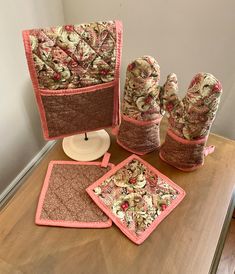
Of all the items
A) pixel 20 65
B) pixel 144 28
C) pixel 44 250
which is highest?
pixel 144 28

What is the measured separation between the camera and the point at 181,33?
868 millimetres

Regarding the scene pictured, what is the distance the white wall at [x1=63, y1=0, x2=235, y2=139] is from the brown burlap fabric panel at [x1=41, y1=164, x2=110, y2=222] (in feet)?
1.63

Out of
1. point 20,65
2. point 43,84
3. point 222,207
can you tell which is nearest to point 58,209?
point 43,84

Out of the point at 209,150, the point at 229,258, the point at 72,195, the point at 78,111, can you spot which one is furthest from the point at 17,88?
the point at 229,258

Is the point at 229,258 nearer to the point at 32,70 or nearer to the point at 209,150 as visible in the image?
the point at 209,150

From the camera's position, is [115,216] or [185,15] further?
[185,15]

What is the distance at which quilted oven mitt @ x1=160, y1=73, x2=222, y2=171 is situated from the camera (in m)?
0.56

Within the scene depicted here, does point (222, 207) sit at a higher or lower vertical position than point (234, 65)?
lower

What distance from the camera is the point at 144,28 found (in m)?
0.91

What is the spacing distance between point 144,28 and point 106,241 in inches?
28.0

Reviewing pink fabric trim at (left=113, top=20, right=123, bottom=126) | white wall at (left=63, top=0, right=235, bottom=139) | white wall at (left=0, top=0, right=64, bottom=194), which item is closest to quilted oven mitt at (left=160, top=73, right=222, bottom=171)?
pink fabric trim at (left=113, top=20, right=123, bottom=126)

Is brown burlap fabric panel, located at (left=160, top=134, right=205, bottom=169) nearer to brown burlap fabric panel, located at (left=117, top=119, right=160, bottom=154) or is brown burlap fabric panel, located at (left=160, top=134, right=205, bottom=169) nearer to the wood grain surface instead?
brown burlap fabric panel, located at (left=117, top=119, right=160, bottom=154)

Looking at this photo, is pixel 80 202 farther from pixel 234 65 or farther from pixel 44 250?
pixel 234 65

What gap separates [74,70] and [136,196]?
349 mm
